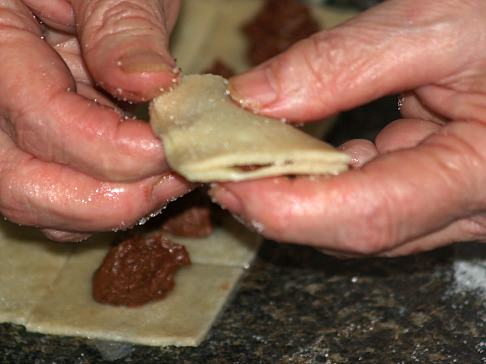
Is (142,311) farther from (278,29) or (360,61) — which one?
(278,29)

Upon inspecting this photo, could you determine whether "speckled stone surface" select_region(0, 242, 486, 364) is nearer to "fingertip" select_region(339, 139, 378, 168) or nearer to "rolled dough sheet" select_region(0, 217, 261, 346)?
"rolled dough sheet" select_region(0, 217, 261, 346)

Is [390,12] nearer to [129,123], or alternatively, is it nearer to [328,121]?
[129,123]

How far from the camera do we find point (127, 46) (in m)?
2.22

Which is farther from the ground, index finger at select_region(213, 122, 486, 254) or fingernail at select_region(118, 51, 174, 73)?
fingernail at select_region(118, 51, 174, 73)

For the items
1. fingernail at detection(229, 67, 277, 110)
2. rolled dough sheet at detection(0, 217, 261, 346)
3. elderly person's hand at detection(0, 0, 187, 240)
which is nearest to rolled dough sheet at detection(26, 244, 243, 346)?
rolled dough sheet at detection(0, 217, 261, 346)

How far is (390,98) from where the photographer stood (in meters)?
3.57

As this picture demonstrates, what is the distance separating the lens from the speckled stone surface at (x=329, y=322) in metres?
2.56

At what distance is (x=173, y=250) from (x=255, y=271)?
25 centimetres

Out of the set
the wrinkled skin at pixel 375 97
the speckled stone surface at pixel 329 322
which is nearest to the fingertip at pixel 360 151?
the wrinkled skin at pixel 375 97

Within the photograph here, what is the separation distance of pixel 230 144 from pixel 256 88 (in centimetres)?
16

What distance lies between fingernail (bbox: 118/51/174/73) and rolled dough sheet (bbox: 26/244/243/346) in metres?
0.80

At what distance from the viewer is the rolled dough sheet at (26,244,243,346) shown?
A: 2.63 metres

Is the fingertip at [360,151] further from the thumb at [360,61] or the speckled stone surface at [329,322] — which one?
the speckled stone surface at [329,322]

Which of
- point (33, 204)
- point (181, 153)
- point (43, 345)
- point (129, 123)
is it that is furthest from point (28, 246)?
point (181, 153)
